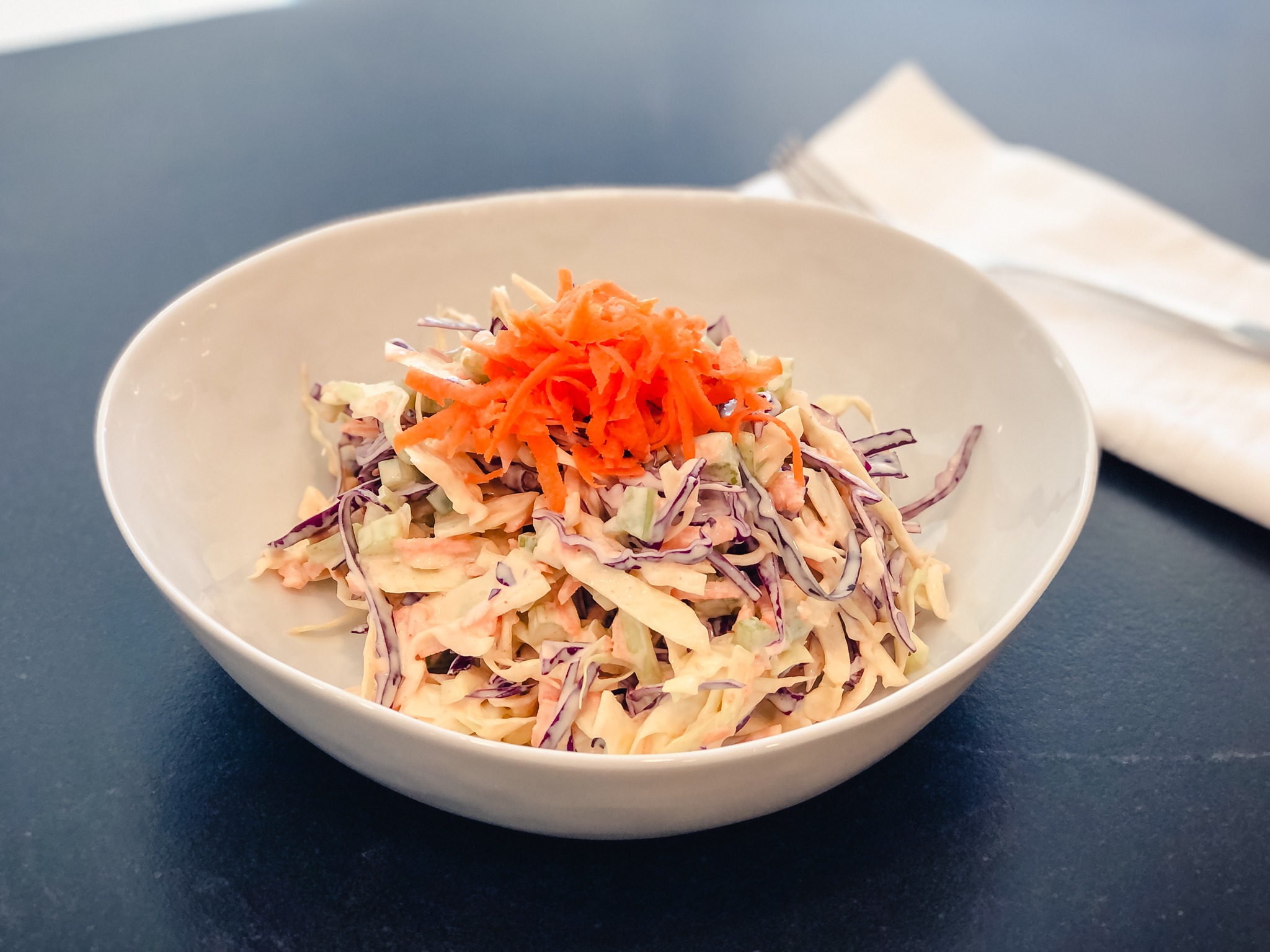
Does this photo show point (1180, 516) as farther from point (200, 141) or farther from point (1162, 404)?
point (200, 141)

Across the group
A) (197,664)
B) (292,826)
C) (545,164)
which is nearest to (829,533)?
(292,826)

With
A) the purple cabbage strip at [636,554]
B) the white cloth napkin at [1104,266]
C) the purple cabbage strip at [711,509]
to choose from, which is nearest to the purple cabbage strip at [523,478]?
the purple cabbage strip at [636,554]

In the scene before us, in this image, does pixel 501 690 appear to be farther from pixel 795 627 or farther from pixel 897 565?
pixel 897 565

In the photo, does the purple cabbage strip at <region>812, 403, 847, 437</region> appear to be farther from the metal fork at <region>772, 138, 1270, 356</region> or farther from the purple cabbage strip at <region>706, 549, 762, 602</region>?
the metal fork at <region>772, 138, 1270, 356</region>

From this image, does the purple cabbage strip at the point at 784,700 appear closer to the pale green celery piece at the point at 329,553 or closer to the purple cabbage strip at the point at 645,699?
the purple cabbage strip at the point at 645,699

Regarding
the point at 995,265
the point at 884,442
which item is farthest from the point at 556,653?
the point at 995,265
